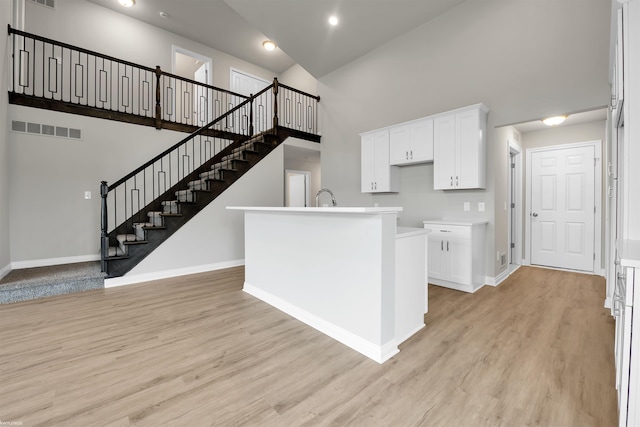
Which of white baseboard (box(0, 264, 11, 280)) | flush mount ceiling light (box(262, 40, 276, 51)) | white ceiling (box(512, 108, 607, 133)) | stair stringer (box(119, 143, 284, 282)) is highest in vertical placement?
flush mount ceiling light (box(262, 40, 276, 51))

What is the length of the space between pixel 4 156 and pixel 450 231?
6.08 meters

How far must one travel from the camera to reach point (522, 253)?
5172 millimetres

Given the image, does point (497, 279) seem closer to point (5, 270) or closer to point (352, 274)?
point (352, 274)

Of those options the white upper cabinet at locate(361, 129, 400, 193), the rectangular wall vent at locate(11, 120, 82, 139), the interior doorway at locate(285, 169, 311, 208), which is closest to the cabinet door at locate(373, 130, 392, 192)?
the white upper cabinet at locate(361, 129, 400, 193)

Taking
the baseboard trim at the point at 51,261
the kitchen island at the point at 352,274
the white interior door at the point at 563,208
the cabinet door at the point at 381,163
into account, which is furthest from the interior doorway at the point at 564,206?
the baseboard trim at the point at 51,261

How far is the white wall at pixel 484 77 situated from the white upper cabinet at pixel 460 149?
268mm

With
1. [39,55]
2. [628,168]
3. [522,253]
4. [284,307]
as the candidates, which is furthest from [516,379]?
[39,55]

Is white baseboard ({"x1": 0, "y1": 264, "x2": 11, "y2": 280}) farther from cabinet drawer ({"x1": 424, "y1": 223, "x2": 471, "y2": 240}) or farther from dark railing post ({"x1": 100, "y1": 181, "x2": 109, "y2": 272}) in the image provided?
cabinet drawer ({"x1": 424, "y1": 223, "x2": 471, "y2": 240})

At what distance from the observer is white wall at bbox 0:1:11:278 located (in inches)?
Result: 141

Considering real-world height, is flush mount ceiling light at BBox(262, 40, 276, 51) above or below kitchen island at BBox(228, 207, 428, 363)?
above

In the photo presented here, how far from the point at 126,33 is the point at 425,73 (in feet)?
19.7

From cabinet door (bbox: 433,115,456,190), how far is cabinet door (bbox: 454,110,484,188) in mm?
67

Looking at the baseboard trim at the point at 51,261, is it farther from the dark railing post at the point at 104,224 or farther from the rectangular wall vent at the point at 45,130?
the rectangular wall vent at the point at 45,130

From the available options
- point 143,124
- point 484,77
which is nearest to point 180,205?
point 143,124
